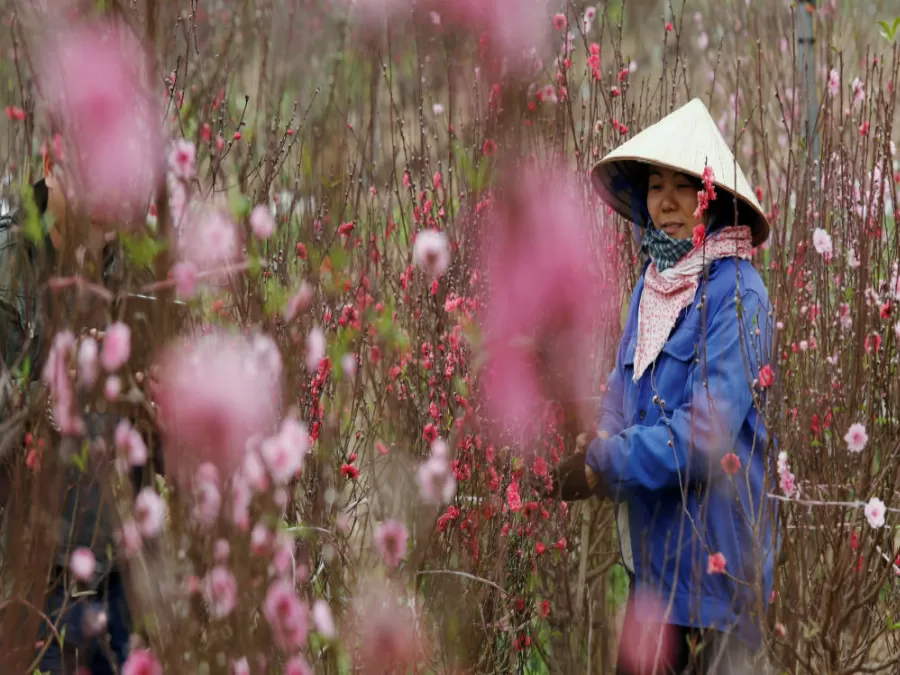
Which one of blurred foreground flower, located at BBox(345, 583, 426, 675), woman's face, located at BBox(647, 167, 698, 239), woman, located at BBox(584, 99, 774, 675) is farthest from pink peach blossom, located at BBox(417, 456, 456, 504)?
woman's face, located at BBox(647, 167, 698, 239)

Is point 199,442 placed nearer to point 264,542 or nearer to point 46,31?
point 264,542

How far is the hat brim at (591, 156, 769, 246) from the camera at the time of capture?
2656 mm

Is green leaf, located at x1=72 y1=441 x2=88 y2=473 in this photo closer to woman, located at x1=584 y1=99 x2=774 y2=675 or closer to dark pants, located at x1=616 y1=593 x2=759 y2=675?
woman, located at x1=584 y1=99 x2=774 y2=675

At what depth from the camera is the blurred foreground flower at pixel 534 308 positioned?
2.14 meters

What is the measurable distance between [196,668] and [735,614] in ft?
4.54

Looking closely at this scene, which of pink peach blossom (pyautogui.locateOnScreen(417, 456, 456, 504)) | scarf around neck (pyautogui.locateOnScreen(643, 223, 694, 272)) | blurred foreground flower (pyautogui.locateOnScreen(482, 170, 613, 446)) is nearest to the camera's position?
pink peach blossom (pyautogui.locateOnScreen(417, 456, 456, 504))

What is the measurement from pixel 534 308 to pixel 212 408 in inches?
44.8

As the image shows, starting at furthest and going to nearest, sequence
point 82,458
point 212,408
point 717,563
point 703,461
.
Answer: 1. point 703,461
2. point 717,563
3. point 82,458
4. point 212,408

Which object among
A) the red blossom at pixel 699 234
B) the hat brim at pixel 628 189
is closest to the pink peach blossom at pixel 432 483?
the red blossom at pixel 699 234

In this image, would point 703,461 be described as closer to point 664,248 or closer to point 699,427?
point 699,427

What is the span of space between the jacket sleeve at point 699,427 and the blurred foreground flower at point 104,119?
119cm

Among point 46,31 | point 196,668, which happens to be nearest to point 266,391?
point 196,668

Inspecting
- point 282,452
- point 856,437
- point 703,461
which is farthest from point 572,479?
point 282,452

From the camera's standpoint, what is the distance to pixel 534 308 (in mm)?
2381
